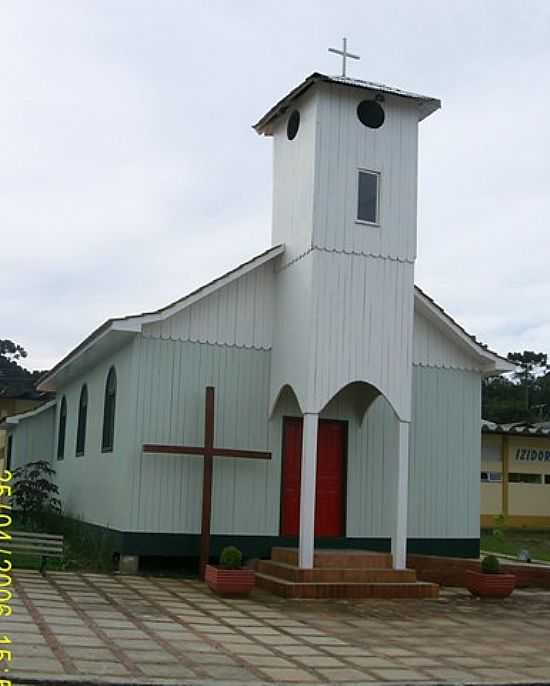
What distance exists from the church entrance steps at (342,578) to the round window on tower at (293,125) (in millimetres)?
6915

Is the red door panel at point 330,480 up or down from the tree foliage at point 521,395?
down

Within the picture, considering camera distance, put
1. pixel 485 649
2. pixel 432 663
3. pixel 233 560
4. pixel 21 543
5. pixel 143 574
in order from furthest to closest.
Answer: pixel 143 574
pixel 21 543
pixel 233 560
pixel 485 649
pixel 432 663

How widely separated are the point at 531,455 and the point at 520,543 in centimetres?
845

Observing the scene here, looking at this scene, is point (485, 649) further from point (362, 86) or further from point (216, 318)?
point (362, 86)

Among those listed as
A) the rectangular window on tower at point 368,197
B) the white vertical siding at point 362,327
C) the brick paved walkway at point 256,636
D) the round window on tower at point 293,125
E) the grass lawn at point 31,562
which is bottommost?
the brick paved walkway at point 256,636

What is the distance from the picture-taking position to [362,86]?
15672 millimetres

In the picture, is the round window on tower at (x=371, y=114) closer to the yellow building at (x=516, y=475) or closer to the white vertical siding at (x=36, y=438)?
the white vertical siding at (x=36, y=438)

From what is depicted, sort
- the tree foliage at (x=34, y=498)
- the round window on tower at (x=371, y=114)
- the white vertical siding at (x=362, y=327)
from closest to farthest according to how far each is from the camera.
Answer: the white vertical siding at (x=362, y=327)
the round window on tower at (x=371, y=114)
the tree foliage at (x=34, y=498)

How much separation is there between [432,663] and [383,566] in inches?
218

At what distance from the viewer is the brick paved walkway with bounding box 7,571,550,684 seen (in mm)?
8664

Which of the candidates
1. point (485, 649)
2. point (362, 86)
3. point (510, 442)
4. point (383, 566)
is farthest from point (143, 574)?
point (510, 442)

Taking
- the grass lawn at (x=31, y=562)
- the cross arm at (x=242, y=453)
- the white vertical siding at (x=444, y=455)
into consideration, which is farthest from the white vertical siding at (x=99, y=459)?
the white vertical siding at (x=444, y=455)

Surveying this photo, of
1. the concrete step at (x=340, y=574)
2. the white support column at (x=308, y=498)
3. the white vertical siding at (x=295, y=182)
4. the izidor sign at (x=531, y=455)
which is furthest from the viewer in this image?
the izidor sign at (x=531, y=455)

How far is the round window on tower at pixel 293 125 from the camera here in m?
16.4
